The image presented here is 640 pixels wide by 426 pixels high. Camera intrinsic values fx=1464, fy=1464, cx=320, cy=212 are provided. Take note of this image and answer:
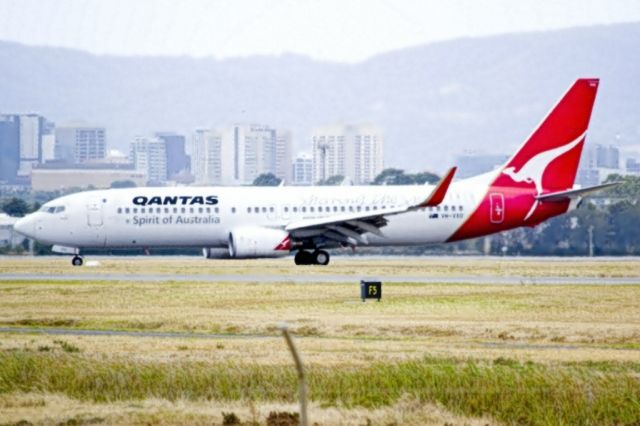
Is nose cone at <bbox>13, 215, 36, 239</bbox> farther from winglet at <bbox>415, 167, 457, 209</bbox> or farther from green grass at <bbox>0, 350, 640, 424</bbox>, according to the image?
green grass at <bbox>0, 350, 640, 424</bbox>

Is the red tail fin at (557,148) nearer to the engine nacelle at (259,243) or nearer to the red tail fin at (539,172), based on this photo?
the red tail fin at (539,172)

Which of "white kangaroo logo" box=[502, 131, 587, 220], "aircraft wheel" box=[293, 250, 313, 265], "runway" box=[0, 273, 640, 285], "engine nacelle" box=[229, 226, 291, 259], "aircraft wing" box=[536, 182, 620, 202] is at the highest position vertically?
Result: "white kangaroo logo" box=[502, 131, 587, 220]

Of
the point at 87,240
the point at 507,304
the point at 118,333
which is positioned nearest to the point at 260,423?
the point at 118,333

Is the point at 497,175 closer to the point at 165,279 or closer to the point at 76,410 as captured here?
the point at 165,279

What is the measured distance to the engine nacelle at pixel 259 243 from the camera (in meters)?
60.5

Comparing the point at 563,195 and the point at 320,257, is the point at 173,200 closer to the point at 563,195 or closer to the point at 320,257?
the point at 320,257

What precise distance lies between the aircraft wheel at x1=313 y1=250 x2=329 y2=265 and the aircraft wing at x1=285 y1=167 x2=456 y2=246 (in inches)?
39.4

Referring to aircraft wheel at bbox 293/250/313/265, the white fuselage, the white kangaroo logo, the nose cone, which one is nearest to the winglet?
the white fuselage

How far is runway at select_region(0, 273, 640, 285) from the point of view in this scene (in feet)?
170

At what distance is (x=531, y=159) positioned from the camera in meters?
64.2

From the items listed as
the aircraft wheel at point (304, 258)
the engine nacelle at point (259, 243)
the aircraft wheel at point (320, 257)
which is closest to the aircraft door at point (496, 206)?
the aircraft wheel at point (320, 257)

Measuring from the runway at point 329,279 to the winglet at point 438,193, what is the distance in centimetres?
308

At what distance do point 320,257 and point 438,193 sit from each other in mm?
7970

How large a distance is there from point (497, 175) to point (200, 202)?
13.0m
